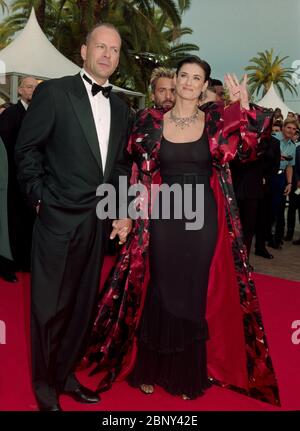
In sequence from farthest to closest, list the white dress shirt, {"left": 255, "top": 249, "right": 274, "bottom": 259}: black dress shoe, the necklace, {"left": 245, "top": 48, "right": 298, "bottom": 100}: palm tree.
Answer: {"left": 245, "top": 48, "right": 298, "bottom": 100}: palm tree, {"left": 255, "top": 249, "right": 274, "bottom": 259}: black dress shoe, the necklace, the white dress shirt

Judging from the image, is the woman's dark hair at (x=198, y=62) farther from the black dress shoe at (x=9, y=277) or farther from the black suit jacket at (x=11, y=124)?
the black dress shoe at (x=9, y=277)

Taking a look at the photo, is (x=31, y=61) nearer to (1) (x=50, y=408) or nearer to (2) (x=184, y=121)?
(2) (x=184, y=121)

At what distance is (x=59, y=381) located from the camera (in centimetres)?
264

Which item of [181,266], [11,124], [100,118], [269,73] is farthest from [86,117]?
[269,73]

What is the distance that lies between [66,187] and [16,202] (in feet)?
10.2

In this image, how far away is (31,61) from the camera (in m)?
11.0

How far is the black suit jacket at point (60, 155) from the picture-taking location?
2350mm

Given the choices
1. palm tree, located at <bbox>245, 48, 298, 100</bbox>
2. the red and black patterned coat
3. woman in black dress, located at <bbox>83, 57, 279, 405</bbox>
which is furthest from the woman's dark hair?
palm tree, located at <bbox>245, 48, 298, 100</bbox>

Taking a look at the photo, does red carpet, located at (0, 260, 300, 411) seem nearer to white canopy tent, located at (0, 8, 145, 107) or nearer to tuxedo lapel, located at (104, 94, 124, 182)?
tuxedo lapel, located at (104, 94, 124, 182)

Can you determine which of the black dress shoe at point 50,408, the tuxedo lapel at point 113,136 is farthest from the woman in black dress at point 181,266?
the black dress shoe at point 50,408

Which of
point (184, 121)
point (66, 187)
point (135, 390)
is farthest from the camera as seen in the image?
point (135, 390)

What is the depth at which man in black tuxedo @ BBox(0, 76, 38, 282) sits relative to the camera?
4973 millimetres
